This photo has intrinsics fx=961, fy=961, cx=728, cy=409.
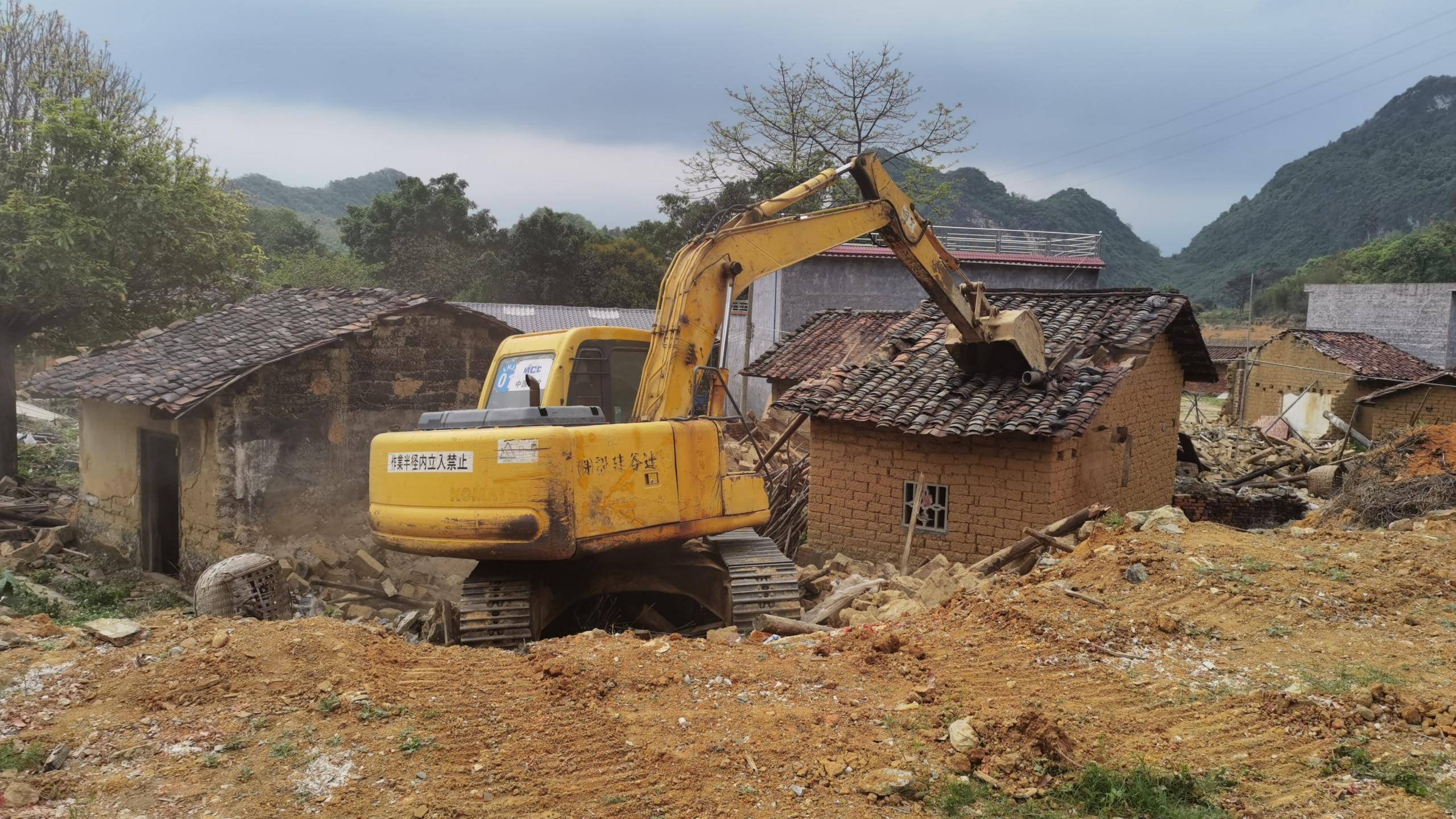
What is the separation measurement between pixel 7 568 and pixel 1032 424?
12.8 metres

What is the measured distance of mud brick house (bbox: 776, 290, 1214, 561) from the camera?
1124 cm

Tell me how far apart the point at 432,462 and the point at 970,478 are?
674 centimetres

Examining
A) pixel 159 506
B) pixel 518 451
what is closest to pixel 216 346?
pixel 159 506

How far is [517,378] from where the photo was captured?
27.9 ft

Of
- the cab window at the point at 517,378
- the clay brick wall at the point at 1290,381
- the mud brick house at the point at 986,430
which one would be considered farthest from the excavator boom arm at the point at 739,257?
the clay brick wall at the point at 1290,381

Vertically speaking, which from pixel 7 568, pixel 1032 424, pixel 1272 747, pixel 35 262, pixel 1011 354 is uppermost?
pixel 35 262

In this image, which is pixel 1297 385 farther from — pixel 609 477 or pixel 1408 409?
pixel 609 477

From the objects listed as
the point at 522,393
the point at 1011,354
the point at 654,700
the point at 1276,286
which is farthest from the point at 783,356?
the point at 1276,286

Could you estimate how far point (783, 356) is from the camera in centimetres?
2155

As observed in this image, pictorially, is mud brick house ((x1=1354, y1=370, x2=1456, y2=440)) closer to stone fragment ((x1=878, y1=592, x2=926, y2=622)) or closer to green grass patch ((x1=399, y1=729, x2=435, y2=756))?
stone fragment ((x1=878, y1=592, x2=926, y2=622))

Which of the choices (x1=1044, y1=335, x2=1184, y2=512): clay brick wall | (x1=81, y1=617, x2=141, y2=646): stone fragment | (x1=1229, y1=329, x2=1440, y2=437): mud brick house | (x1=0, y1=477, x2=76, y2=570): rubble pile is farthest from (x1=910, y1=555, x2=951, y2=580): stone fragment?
(x1=1229, y1=329, x2=1440, y2=437): mud brick house

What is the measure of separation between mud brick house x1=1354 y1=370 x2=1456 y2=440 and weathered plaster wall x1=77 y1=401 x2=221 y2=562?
2409 centimetres

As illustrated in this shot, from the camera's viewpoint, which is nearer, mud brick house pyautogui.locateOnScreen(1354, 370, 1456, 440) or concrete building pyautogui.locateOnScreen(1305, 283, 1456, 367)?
mud brick house pyautogui.locateOnScreen(1354, 370, 1456, 440)

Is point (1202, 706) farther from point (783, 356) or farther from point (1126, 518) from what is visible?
point (783, 356)
